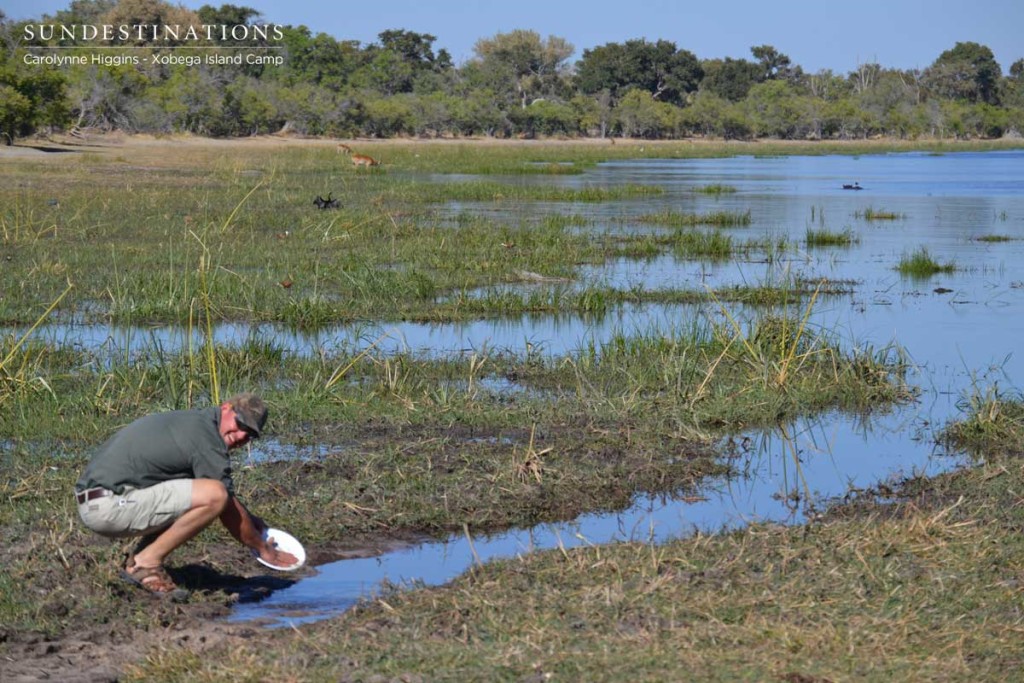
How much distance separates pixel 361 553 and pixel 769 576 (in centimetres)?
212

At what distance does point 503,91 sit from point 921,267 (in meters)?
75.1

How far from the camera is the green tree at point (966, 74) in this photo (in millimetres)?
110562

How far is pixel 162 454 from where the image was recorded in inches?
219

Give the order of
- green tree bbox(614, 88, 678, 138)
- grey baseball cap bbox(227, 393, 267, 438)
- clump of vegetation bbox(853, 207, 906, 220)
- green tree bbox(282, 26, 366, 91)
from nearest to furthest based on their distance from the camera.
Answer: grey baseball cap bbox(227, 393, 267, 438), clump of vegetation bbox(853, 207, 906, 220), green tree bbox(282, 26, 366, 91), green tree bbox(614, 88, 678, 138)

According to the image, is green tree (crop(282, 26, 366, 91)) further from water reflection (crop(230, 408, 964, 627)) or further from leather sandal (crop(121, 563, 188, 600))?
leather sandal (crop(121, 563, 188, 600))

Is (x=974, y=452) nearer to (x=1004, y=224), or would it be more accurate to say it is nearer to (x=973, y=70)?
Result: (x=1004, y=224)

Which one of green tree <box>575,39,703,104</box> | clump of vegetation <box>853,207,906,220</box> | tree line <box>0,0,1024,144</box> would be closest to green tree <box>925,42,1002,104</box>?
tree line <box>0,0,1024,144</box>

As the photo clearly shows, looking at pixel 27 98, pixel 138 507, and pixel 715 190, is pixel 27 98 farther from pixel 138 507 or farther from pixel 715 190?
pixel 138 507

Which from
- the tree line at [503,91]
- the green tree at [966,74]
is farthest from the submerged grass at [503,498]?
the green tree at [966,74]

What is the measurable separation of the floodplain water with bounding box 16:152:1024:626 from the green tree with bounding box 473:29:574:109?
6494cm

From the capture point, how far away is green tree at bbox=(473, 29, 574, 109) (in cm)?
9369

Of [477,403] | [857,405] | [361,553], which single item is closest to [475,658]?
[361,553]

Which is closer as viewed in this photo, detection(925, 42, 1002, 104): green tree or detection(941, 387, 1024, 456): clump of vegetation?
detection(941, 387, 1024, 456): clump of vegetation

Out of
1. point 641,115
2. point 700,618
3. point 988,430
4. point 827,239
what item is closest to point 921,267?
point 827,239
